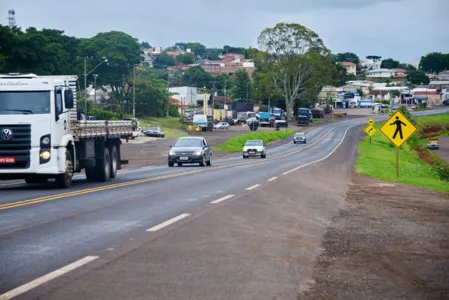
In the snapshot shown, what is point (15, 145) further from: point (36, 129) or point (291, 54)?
point (291, 54)

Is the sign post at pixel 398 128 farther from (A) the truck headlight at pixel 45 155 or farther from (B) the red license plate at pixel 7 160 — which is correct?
(B) the red license plate at pixel 7 160

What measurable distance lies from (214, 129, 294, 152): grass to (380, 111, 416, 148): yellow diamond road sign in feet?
160

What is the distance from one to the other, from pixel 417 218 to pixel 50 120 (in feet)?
34.8

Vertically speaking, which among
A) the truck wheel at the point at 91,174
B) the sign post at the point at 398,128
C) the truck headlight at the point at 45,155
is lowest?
the truck wheel at the point at 91,174

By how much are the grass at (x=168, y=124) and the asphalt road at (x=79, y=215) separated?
73427mm

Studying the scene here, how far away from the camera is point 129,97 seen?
121 metres

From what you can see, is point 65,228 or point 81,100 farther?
point 81,100

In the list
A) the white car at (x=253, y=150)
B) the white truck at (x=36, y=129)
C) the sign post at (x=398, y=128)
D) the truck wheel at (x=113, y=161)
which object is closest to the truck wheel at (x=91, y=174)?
the truck wheel at (x=113, y=161)

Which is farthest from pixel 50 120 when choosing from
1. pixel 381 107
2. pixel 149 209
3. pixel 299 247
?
pixel 381 107

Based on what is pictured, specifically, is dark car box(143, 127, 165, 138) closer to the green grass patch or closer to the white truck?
the green grass patch

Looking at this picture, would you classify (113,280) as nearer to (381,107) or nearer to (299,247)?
(299,247)

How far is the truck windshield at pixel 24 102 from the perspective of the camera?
21859 mm

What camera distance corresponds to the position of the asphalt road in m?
9.80

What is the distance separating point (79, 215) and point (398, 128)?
17.1 metres
